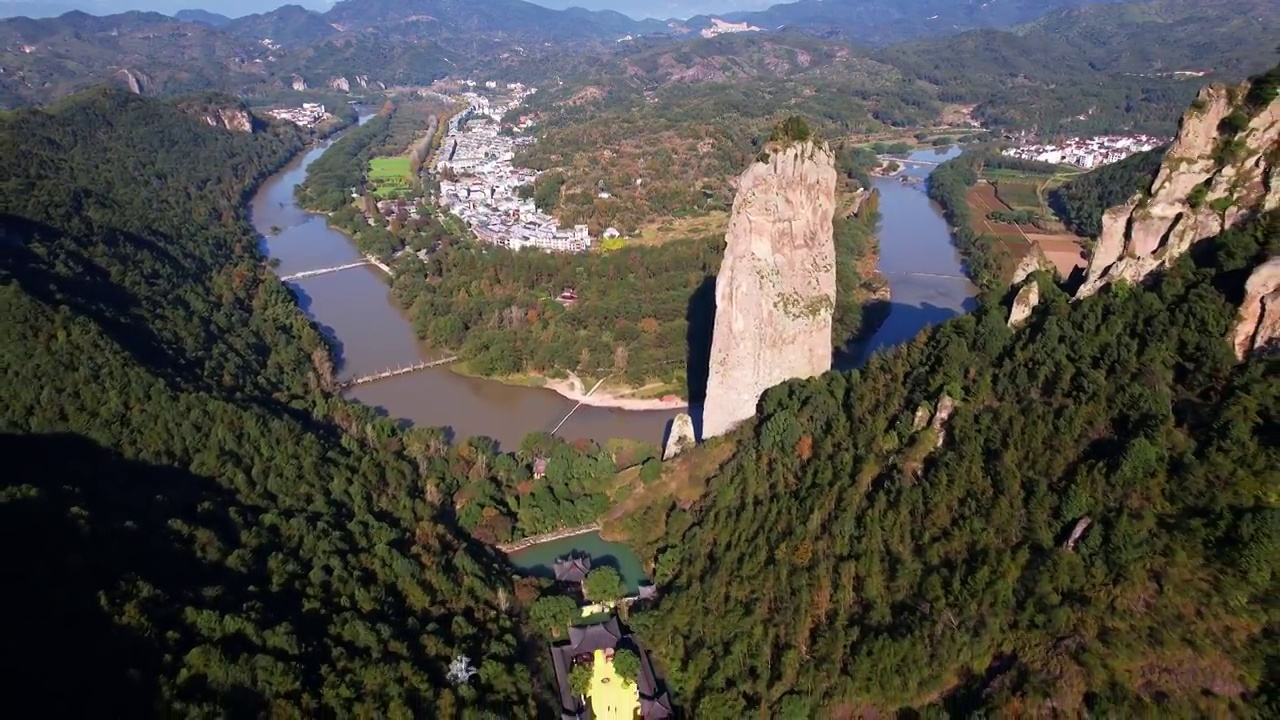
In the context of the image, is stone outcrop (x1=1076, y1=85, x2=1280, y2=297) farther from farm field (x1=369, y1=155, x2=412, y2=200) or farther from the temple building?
farm field (x1=369, y1=155, x2=412, y2=200)

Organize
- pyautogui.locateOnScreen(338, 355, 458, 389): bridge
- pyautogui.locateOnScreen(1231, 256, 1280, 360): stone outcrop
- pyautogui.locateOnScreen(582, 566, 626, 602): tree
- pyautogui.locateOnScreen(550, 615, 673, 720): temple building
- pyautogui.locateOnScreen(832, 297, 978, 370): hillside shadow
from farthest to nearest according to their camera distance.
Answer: pyautogui.locateOnScreen(338, 355, 458, 389): bridge
pyautogui.locateOnScreen(832, 297, 978, 370): hillside shadow
pyautogui.locateOnScreen(582, 566, 626, 602): tree
pyautogui.locateOnScreen(550, 615, 673, 720): temple building
pyautogui.locateOnScreen(1231, 256, 1280, 360): stone outcrop

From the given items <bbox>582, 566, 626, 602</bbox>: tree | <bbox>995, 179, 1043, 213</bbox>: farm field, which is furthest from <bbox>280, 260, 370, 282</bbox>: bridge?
<bbox>995, 179, 1043, 213</bbox>: farm field

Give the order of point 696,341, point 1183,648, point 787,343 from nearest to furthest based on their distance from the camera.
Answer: point 1183,648
point 787,343
point 696,341

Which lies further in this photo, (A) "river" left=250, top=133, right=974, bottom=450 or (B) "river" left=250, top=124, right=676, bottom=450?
(A) "river" left=250, top=133, right=974, bottom=450

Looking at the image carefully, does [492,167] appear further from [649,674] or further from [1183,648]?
[1183,648]

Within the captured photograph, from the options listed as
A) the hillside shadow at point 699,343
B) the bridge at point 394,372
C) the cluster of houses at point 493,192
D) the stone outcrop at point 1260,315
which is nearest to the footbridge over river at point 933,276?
the hillside shadow at point 699,343

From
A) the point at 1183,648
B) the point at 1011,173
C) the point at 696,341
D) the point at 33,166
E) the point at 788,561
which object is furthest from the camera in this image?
the point at 1011,173

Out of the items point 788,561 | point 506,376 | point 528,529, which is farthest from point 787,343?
point 506,376
